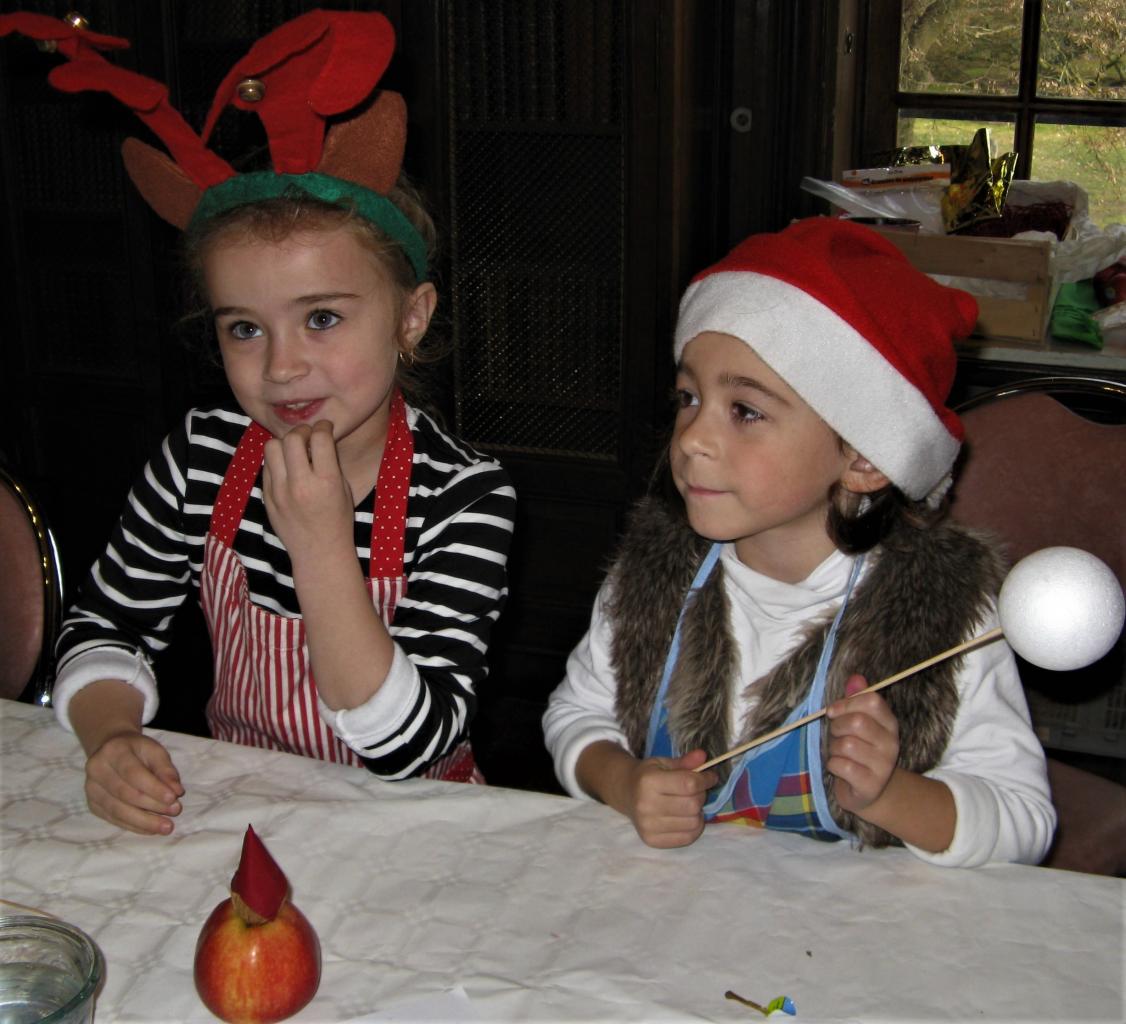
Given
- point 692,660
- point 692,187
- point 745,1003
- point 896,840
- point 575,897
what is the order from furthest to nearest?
point 692,187, point 692,660, point 896,840, point 575,897, point 745,1003

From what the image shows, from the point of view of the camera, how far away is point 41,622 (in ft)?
4.52

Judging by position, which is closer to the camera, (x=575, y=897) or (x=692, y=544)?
(x=575, y=897)

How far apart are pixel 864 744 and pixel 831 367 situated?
1.08 feet

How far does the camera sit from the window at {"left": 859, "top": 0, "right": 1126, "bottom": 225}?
102 inches

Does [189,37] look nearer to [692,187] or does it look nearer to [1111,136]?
[692,187]

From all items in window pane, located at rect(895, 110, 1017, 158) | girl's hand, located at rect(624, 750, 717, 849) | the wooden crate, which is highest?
window pane, located at rect(895, 110, 1017, 158)

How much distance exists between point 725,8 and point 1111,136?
0.88 metres

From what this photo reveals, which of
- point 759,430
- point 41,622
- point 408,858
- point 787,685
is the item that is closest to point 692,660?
point 787,685

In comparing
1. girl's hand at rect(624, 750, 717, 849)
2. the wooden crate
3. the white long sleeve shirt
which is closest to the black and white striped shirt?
the white long sleeve shirt

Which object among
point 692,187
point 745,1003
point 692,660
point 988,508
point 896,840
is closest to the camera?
point 745,1003

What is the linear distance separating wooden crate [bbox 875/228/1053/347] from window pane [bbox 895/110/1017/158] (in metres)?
0.46

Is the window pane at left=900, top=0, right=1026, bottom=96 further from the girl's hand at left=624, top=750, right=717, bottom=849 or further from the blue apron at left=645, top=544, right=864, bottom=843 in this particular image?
the girl's hand at left=624, top=750, right=717, bottom=849

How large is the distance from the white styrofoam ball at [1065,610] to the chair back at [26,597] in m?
1.00

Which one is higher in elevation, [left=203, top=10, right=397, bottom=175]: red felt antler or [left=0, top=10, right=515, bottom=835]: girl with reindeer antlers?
[left=203, top=10, right=397, bottom=175]: red felt antler
